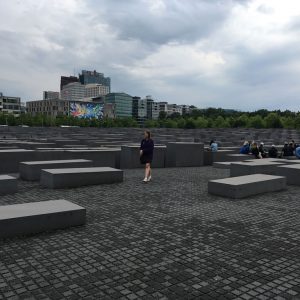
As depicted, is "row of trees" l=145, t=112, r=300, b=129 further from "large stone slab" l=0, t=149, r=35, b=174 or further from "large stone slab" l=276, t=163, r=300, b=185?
"large stone slab" l=0, t=149, r=35, b=174

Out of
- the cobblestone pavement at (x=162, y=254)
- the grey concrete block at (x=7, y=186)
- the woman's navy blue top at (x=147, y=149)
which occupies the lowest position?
the cobblestone pavement at (x=162, y=254)

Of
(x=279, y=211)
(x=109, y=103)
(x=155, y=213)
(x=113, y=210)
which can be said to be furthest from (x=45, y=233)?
(x=109, y=103)

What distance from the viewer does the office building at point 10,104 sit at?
6339 inches

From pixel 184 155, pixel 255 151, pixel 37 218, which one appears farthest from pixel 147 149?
pixel 255 151

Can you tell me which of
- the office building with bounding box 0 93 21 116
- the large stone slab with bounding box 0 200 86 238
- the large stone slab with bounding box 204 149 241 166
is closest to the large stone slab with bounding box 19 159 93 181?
the large stone slab with bounding box 0 200 86 238

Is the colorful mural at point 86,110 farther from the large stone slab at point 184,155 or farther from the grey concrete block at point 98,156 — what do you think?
the grey concrete block at point 98,156

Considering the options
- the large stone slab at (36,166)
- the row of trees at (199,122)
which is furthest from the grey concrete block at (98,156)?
the row of trees at (199,122)

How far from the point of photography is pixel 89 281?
4.42 metres

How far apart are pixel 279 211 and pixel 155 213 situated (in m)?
2.87

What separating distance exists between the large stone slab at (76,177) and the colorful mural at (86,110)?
509ft

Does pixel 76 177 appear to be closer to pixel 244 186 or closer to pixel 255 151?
pixel 244 186

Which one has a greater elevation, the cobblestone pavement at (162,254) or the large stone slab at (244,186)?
the large stone slab at (244,186)

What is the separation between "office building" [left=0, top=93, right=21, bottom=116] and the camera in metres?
161

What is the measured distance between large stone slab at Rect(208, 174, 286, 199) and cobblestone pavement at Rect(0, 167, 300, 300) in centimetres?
61
